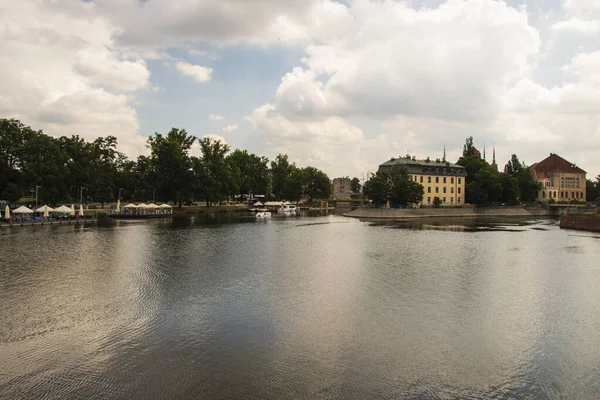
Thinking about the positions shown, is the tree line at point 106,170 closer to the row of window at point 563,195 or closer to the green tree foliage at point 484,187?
the green tree foliage at point 484,187

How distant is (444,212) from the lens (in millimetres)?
111750

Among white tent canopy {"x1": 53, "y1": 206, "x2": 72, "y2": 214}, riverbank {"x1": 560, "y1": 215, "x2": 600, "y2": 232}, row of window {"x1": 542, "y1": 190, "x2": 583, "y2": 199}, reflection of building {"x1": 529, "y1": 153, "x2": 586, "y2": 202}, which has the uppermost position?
reflection of building {"x1": 529, "y1": 153, "x2": 586, "y2": 202}

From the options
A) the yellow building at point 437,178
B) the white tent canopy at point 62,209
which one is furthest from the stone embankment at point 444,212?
the white tent canopy at point 62,209

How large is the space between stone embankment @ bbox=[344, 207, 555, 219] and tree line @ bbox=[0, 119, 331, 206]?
131 ft

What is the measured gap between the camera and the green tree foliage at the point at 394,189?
105 m

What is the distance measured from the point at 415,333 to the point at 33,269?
26.8 meters

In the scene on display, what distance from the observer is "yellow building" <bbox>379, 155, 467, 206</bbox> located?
4896 inches

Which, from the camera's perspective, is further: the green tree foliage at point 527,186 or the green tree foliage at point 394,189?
the green tree foliage at point 527,186

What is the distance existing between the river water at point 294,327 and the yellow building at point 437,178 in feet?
→ 291

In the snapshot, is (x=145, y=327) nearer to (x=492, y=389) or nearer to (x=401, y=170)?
(x=492, y=389)

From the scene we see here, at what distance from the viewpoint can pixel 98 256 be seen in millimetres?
36281

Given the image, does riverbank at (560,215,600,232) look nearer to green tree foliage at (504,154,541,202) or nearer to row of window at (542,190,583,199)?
green tree foliage at (504,154,541,202)

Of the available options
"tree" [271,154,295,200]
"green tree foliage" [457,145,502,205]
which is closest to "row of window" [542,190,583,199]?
"green tree foliage" [457,145,502,205]


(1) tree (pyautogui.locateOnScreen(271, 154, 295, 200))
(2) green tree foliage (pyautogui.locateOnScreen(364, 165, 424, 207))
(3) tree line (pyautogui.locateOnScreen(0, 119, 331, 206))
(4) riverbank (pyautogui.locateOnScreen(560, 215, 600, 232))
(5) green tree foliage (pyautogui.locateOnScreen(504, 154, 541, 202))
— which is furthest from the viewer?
(1) tree (pyautogui.locateOnScreen(271, 154, 295, 200))
